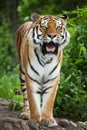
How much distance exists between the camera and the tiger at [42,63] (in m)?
7.26

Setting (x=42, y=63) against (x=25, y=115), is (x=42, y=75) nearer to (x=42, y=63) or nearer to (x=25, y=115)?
(x=42, y=63)

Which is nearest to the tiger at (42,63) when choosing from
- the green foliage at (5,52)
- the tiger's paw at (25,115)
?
the tiger's paw at (25,115)

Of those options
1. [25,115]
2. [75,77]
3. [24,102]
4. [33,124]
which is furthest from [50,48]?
[75,77]

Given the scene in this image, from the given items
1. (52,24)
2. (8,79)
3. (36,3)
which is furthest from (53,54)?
(36,3)

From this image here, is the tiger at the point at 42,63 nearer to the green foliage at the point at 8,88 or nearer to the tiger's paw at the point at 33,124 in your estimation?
the tiger's paw at the point at 33,124

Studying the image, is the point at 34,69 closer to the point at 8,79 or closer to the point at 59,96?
the point at 59,96

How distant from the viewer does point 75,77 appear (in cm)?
852

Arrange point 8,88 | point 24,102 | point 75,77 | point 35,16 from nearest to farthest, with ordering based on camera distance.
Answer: point 35,16 < point 24,102 < point 75,77 < point 8,88

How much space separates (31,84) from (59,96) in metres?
1.03

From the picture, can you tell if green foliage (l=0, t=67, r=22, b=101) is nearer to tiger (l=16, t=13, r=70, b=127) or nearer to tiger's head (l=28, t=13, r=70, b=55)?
tiger (l=16, t=13, r=70, b=127)

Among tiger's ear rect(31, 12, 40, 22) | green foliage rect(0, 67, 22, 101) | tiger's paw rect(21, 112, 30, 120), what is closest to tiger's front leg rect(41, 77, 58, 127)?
tiger's paw rect(21, 112, 30, 120)

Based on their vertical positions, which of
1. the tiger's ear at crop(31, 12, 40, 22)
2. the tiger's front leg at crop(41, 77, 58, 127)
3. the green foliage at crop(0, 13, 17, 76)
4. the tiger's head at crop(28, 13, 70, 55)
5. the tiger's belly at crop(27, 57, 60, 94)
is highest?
the tiger's ear at crop(31, 12, 40, 22)

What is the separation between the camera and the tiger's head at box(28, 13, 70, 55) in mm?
7142

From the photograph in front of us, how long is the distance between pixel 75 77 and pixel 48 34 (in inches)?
61.1
